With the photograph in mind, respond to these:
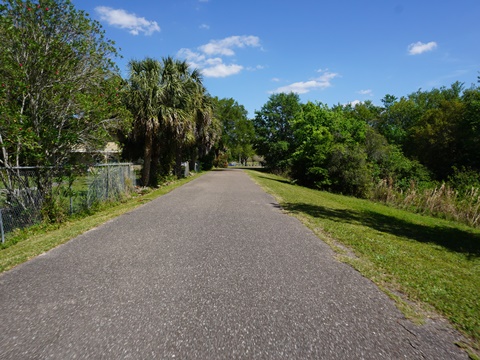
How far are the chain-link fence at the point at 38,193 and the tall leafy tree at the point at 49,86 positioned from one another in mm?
319

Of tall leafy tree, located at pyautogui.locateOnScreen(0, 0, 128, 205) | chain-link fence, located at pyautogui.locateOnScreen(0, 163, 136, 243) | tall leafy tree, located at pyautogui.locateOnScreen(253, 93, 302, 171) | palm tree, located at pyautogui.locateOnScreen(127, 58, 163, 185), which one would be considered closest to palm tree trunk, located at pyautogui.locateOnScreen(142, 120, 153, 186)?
palm tree, located at pyautogui.locateOnScreen(127, 58, 163, 185)

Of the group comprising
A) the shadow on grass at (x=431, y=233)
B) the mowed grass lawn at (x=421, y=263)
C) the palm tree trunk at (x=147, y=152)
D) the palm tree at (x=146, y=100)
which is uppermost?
the palm tree at (x=146, y=100)

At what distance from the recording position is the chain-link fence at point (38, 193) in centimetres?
745

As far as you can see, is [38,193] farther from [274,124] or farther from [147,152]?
[274,124]

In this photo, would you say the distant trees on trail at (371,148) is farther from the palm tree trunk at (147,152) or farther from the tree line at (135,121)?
the palm tree trunk at (147,152)

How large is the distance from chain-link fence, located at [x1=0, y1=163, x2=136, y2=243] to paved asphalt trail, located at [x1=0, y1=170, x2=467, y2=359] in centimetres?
311

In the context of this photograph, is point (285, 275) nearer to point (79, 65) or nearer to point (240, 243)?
point (240, 243)

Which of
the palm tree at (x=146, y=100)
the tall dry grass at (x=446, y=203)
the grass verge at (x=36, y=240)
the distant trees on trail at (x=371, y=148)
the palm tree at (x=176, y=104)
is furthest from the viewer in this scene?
the distant trees on trail at (x=371, y=148)

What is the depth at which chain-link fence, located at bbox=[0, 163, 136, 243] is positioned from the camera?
24.5 ft

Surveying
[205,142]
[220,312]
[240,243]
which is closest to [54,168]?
[240,243]

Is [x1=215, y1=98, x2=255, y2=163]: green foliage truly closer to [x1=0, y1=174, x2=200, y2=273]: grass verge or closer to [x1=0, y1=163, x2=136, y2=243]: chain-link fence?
[x1=0, y1=163, x2=136, y2=243]: chain-link fence

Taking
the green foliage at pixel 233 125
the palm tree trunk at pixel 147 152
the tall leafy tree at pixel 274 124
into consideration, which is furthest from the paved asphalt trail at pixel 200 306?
the green foliage at pixel 233 125

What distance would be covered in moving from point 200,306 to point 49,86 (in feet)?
26.3

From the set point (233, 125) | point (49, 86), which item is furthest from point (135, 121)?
point (233, 125)
